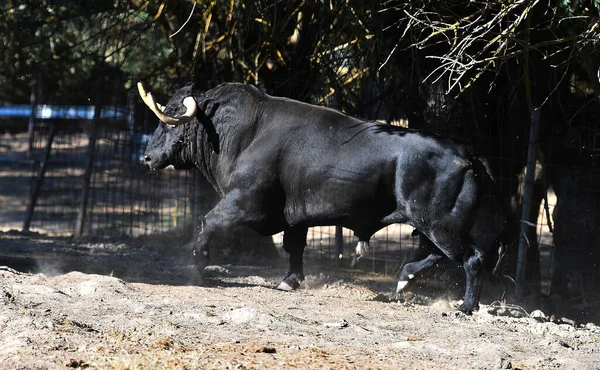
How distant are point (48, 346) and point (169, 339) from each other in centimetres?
70

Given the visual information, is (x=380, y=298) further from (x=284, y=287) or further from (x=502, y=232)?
(x=502, y=232)

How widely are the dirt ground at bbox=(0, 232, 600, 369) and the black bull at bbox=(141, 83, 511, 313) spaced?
55cm

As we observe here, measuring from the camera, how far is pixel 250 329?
231 inches

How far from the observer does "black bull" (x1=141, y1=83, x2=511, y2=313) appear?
7328 millimetres

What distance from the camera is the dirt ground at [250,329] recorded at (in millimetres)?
4992

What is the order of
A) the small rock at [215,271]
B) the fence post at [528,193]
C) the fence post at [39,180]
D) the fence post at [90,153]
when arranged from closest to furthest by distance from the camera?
the fence post at [528,193] → the small rock at [215,271] → the fence post at [90,153] → the fence post at [39,180]

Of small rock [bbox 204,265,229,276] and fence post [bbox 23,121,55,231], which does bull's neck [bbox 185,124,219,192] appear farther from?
fence post [bbox 23,121,55,231]

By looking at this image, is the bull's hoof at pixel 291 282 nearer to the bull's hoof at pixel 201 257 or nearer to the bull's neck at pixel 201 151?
the bull's hoof at pixel 201 257

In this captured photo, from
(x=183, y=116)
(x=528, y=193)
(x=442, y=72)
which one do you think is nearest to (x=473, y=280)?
(x=528, y=193)

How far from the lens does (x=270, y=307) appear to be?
6.75 metres

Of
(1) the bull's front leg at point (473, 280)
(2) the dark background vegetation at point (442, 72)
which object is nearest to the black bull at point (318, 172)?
(1) the bull's front leg at point (473, 280)

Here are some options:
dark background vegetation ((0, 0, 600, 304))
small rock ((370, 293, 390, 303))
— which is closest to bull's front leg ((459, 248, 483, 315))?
small rock ((370, 293, 390, 303))

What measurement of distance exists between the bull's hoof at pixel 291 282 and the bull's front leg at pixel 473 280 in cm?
164

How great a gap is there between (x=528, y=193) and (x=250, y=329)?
388 centimetres
